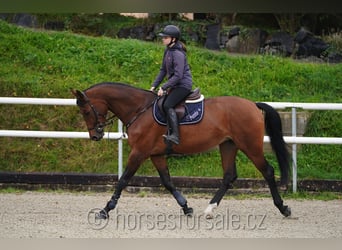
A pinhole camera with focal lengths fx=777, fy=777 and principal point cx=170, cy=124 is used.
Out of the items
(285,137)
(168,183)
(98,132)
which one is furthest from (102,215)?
(285,137)

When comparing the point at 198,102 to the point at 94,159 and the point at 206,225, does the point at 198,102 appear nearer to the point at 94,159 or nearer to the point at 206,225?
the point at 206,225

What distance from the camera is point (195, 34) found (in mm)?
16812

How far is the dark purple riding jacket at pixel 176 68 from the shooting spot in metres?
9.53

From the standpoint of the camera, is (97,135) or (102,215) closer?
(102,215)

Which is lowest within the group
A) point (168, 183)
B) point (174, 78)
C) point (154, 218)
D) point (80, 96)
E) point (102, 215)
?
point (154, 218)

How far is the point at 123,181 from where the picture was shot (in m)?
9.60

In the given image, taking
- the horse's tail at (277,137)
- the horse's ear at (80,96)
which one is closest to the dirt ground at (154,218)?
the horse's tail at (277,137)

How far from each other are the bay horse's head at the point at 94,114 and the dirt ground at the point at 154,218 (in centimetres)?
104

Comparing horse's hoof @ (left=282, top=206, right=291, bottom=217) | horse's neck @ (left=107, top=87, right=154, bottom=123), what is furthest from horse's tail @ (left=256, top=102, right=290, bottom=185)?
horse's neck @ (left=107, top=87, right=154, bottom=123)

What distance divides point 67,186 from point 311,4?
5214 mm

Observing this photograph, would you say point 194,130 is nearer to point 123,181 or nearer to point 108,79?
point 123,181

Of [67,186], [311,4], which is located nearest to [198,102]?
[311,4]

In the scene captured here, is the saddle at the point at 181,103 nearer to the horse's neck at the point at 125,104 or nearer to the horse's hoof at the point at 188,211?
the horse's neck at the point at 125,104

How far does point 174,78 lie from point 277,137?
5.26ft
